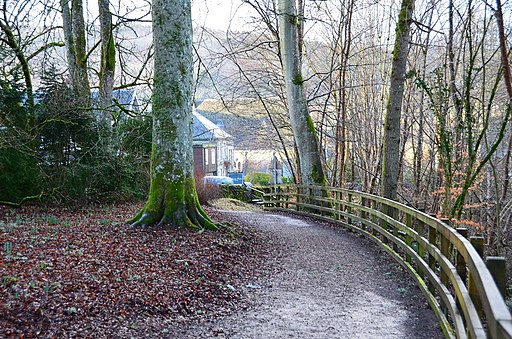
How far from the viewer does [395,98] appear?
36.5ft

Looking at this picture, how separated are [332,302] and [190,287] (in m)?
1.83

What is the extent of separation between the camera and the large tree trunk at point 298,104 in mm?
16078

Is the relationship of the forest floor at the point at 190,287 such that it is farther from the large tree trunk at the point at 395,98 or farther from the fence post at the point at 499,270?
the large tree trunk at the point at 395,98

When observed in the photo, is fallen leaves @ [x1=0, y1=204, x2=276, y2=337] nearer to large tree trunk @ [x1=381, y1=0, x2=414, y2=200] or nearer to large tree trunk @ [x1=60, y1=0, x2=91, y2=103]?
large tree trunk @ [x1=381, y1=0, x2=414, y2=200]

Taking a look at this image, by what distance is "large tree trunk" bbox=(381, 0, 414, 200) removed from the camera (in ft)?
36.0

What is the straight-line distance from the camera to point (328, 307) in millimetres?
6109

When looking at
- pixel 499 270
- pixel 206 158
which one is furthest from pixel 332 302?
pixel 206 158

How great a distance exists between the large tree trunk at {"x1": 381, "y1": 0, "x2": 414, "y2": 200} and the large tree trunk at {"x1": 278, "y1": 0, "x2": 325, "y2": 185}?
5089 mm

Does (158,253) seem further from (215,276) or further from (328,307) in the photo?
(328,307)

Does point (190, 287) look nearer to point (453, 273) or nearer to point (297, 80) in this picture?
point (453, 273)

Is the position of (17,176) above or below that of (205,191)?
above

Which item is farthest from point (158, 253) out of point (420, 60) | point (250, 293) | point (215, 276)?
point (420, 60)

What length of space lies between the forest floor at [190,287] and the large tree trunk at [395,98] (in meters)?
2.34

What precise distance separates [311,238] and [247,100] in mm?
14667
